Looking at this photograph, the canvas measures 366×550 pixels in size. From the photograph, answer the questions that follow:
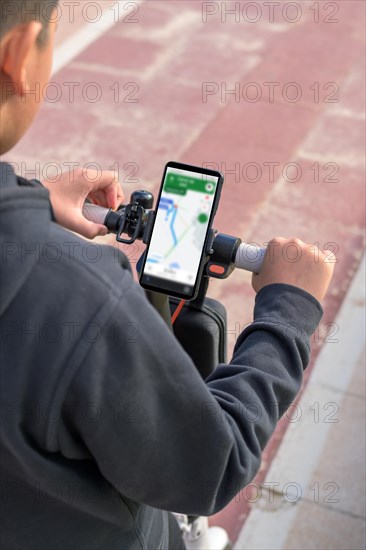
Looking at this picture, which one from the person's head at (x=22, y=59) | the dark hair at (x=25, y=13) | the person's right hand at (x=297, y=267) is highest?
the dark hair at (x=25, y=13)

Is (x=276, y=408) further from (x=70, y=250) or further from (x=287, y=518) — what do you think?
(x=287, y=518)

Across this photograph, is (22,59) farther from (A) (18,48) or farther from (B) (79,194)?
(B) (79,194)

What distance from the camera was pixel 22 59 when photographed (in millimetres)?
1103

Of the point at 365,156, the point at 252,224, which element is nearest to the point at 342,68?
the point at 365,156

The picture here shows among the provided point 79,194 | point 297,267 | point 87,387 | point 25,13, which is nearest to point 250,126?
point 79,194

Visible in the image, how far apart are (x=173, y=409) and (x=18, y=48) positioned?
0.54 meters

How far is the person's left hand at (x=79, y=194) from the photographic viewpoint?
171 cm

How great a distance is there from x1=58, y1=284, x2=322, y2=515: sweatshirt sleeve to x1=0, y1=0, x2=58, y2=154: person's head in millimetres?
304

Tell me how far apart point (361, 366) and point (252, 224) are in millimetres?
1494

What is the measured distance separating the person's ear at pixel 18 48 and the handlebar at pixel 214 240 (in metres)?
0.65

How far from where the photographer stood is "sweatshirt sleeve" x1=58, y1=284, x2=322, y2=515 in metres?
1.12

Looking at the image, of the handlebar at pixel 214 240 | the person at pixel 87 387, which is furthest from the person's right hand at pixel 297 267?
the person at pixel 87 387

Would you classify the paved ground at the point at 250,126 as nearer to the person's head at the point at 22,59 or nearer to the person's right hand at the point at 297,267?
the person's right hand at the point at 297,267

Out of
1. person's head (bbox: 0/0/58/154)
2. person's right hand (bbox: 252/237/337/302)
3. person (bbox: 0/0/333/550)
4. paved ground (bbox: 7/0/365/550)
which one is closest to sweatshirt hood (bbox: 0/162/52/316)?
person (bbox: 0/0/333/550)
